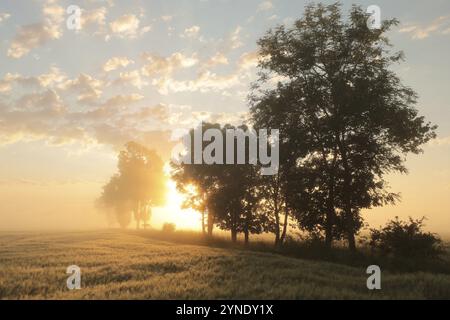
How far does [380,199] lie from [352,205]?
1.91 m

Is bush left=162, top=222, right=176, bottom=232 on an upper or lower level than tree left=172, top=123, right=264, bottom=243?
lower

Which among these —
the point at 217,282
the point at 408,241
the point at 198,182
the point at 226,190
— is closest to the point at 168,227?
the point at 198,182

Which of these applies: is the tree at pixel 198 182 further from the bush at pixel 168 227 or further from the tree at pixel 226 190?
the bush at pixel 168 227

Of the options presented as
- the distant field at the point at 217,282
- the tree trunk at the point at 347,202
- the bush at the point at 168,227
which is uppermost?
the tree trunk at the point at 347,202

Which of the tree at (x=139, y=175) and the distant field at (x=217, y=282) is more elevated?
the tree at (x=139, y=175)

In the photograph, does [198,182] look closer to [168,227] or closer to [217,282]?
[168,227]

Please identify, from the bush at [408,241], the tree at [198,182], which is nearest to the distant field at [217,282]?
the bush at [408,241]

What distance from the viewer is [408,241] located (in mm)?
22609

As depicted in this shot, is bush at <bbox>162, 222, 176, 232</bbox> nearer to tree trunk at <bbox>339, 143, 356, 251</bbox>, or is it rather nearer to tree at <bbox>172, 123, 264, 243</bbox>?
tree at <bbox>172, 123, 264, 243</bbox>

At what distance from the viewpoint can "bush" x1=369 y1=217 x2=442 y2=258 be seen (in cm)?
2222

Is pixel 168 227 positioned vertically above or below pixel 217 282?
below

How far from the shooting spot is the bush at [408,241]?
2222 centimetres

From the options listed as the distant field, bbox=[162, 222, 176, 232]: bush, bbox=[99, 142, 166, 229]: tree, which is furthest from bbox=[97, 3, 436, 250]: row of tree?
bbox=[99, 142, 166, 229]: tree
